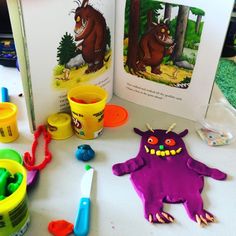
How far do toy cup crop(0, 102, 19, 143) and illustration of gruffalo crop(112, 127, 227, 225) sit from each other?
18cm

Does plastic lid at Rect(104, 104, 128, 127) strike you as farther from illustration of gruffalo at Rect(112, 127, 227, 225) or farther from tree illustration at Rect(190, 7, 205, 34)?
tree illustration at Rect(190, 7, 205, 34)

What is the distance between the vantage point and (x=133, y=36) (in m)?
0.56

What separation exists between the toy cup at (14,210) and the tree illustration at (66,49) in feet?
0.65

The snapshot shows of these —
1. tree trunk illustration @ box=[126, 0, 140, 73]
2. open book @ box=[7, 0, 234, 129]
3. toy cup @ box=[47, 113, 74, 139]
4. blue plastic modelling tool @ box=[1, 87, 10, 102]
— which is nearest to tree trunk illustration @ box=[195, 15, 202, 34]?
open book @ box=[7, 0, 234, 129]

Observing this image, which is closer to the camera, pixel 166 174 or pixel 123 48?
pixel 166 174

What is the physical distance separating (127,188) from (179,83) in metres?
0.22

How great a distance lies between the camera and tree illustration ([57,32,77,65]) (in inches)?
19.4

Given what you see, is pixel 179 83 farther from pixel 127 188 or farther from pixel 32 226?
pixel 32 226

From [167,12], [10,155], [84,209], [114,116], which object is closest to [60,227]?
[84,209]

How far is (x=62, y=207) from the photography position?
42 cm

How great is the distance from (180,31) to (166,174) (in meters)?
0.23

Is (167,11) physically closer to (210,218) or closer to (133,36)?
(133,36)

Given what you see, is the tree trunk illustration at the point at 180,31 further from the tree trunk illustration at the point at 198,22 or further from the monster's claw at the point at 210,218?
the monster's claw at the point at 210,218

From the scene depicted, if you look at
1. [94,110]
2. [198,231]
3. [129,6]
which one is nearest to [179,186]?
[198,231]
